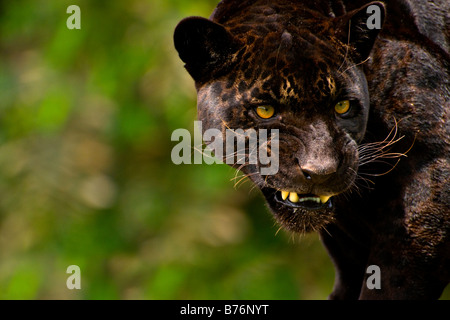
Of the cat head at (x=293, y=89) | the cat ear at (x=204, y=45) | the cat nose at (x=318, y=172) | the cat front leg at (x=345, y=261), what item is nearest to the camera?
the cat nose at (x=318, y=172)

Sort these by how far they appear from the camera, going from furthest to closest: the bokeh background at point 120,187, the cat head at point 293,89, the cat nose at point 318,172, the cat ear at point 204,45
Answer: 1. the bokeh background at point 120,187
2. the cat ear at point 204,45
3. the cat head at point 293,89
4. the cat nose at point 318,172

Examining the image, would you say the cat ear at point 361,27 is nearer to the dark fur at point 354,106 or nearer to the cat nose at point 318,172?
the dark fur at point 354,106

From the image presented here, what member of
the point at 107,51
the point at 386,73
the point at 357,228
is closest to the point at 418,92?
the point at 386,73

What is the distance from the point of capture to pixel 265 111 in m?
4.48

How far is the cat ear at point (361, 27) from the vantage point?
4539mm

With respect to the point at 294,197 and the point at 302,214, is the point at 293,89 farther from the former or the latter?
the point at 302,214

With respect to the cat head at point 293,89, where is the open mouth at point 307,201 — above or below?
below

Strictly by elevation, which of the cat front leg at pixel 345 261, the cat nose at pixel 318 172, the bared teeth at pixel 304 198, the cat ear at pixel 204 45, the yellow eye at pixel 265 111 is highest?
the cat ear at pixel 204 45

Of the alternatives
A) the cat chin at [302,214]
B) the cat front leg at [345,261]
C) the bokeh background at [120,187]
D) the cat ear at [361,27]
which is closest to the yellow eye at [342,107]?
the cat ear at [361,27]

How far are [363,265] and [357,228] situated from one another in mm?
427

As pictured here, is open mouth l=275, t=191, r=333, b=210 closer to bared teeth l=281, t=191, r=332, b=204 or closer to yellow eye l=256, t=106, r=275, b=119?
bared teeth l=281, t=191, r=332, b=204

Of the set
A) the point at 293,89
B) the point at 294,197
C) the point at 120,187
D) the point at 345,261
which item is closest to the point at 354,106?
the point at 293,89

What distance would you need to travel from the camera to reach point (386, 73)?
4.84 meters

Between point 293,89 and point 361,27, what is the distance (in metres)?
0.59
